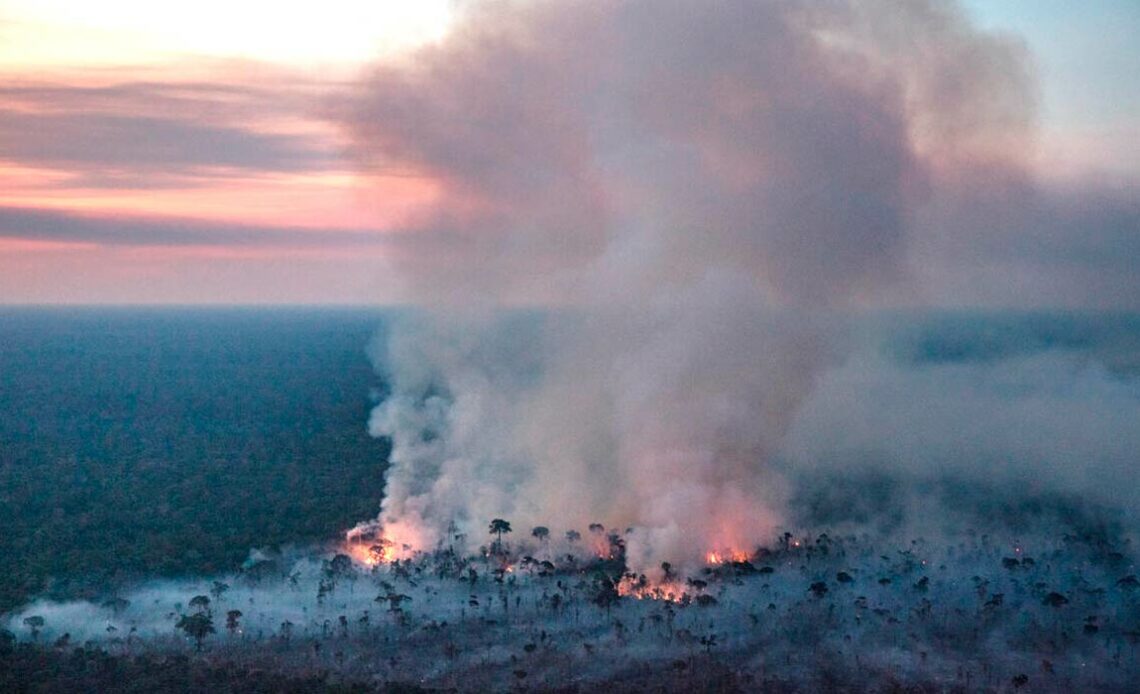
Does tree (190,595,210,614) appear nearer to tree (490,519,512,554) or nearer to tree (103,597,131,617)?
tree (103,597,131,617)

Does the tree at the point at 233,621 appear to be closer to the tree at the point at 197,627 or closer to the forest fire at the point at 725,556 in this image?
the tree at the point at 197,627

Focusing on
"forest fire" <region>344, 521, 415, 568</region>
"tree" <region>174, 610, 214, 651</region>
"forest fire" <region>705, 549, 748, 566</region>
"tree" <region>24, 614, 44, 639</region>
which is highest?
"forest fire" <region>705, 549, 748, 566</region>

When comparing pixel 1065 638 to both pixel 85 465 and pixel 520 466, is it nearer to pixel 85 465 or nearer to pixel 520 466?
pixel 520 466

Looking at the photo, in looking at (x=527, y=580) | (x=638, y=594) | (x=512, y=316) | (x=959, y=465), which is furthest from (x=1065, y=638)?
(x=512, y=316)

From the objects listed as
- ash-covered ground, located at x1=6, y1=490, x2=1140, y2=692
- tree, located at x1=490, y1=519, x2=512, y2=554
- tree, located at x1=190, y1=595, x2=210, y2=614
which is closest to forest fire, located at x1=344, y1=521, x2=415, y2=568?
ash-covered ground, located at x1=6, y1=490, x2=1140, y2=692

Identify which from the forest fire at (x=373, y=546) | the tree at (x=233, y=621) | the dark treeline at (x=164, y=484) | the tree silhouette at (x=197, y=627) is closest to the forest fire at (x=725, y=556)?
the forest fire at (x=373, y=546)

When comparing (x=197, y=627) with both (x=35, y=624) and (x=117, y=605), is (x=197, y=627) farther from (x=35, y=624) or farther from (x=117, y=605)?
(x=35, y=624)

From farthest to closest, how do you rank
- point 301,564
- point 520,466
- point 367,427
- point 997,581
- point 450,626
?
1. point 367,427
2. point 520,466
3. point 301,564
4. point 997,581
5. point 450,626

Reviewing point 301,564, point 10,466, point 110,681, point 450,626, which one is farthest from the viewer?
point 10,466

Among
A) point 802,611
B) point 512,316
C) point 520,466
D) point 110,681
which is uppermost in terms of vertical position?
point 512,316
